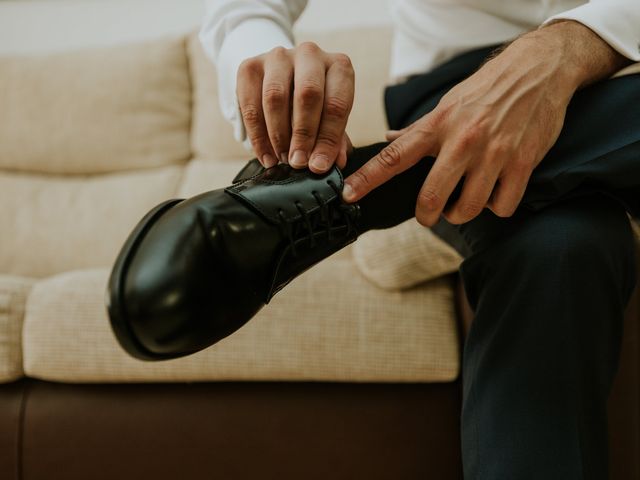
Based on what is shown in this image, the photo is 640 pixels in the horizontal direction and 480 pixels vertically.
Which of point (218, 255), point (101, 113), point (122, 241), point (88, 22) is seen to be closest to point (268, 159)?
point (218, 255)

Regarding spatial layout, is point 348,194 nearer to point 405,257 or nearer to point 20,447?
point 405,257

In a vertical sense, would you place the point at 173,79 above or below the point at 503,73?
below

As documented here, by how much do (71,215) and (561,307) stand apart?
1271 millimetres

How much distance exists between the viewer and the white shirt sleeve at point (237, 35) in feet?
2.15

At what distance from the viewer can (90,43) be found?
1790 mm

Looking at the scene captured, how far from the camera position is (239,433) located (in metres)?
0.84

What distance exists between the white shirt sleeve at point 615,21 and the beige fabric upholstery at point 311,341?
17.0 inches

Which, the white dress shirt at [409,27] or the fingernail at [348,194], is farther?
the white dress shirt at [409,27]

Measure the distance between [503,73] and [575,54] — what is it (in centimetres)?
8

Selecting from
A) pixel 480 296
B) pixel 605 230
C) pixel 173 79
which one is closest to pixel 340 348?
pixel 480 296

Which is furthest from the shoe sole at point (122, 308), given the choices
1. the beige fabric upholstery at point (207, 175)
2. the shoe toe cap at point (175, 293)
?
the beige fabric upholstery at point (207, 175)

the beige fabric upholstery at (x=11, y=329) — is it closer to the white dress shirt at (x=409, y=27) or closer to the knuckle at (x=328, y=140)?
the white dress shirt at (x=409, y=27)

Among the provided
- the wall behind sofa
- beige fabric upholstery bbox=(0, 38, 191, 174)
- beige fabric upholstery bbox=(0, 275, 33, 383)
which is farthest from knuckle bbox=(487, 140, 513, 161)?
the wall behind sofa

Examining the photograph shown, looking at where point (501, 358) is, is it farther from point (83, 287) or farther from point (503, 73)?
point (83, 287)
